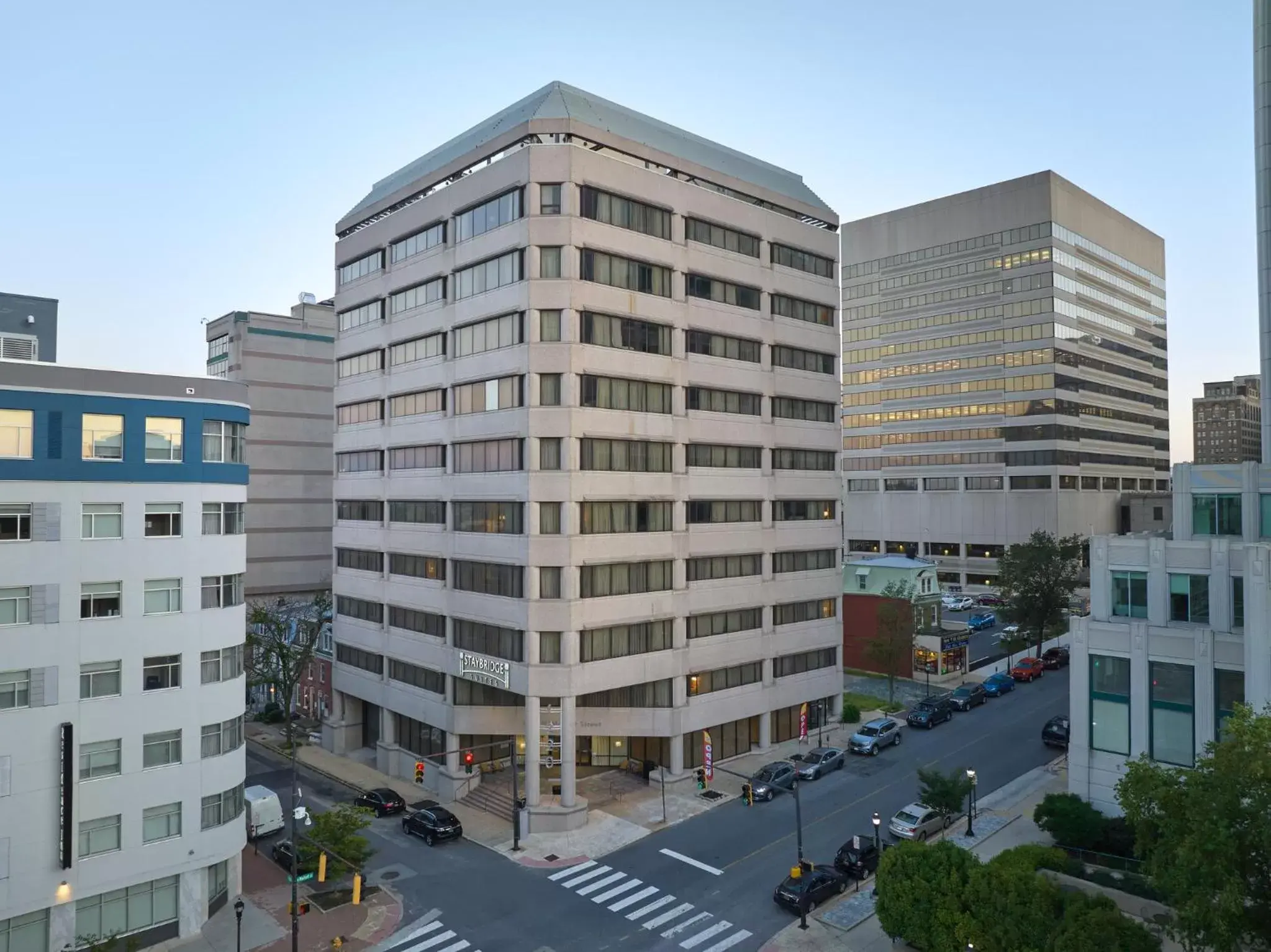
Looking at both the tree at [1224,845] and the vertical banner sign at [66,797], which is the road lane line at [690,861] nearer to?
the tree at [1224,845]

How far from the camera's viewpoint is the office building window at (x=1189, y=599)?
3866cm

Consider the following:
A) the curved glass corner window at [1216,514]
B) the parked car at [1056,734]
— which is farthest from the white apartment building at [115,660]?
the parked car at [1056,734]

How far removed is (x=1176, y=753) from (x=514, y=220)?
4290 cm

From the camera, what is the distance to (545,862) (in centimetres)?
3856

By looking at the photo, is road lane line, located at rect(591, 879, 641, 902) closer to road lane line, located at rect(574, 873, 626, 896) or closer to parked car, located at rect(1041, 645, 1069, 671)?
road lane line, located at rect(574, 873, 626, 896)

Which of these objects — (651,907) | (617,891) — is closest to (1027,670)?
→ (617,891)

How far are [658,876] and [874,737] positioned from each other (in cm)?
2228

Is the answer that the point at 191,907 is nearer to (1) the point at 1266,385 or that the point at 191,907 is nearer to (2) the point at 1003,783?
(2) the point at 1003,783

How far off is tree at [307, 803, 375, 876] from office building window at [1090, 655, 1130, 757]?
1382 inches

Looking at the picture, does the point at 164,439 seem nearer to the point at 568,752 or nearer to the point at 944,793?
the point at 568,752

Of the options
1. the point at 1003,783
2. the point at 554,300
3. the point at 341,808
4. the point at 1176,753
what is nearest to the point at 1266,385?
the point at 1176,753

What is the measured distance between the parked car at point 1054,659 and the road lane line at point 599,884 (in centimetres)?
5483

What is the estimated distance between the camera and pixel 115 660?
31812 millimetres

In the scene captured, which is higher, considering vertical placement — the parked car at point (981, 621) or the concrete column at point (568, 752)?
the concrete column at point (568, 752)
